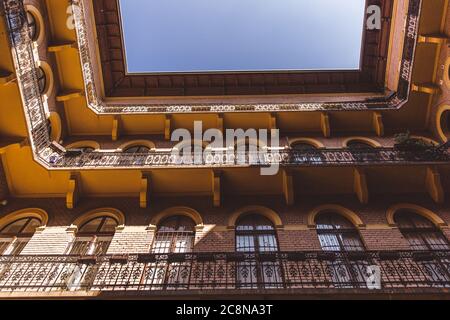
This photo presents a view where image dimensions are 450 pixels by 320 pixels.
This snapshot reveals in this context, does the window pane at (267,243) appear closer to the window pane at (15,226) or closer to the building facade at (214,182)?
the building facade at (214,182)

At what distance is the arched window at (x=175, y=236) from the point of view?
8.91 metres

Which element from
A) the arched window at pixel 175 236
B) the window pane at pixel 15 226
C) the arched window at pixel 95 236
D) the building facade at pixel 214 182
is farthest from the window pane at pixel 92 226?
the arched window at pixel 175 236

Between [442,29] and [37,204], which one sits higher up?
[442,29]

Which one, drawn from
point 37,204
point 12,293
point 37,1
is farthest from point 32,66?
point 12,293

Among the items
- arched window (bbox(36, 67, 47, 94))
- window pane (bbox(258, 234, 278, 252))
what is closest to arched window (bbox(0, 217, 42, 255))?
arched window (bbox(36, 67, 47, 94))

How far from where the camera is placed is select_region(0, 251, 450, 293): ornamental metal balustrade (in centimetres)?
697

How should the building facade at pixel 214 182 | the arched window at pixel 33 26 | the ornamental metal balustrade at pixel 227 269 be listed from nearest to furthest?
1. the ornamental metal balustrade at pixel 227 269
2. the building facade at pixel 214 182
3. the arched window at pixel 33 26

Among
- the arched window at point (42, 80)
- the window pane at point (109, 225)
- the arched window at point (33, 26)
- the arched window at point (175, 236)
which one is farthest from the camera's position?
the arched window at point (42, 80)

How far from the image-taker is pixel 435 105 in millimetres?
12344

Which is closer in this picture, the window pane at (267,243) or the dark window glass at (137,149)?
the window pane at (267,243)

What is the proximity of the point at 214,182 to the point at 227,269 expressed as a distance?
3516 mm

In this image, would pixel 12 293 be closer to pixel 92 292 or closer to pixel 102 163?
pixel 92 292

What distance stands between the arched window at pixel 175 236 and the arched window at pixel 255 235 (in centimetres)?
139

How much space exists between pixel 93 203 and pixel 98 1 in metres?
9.02
